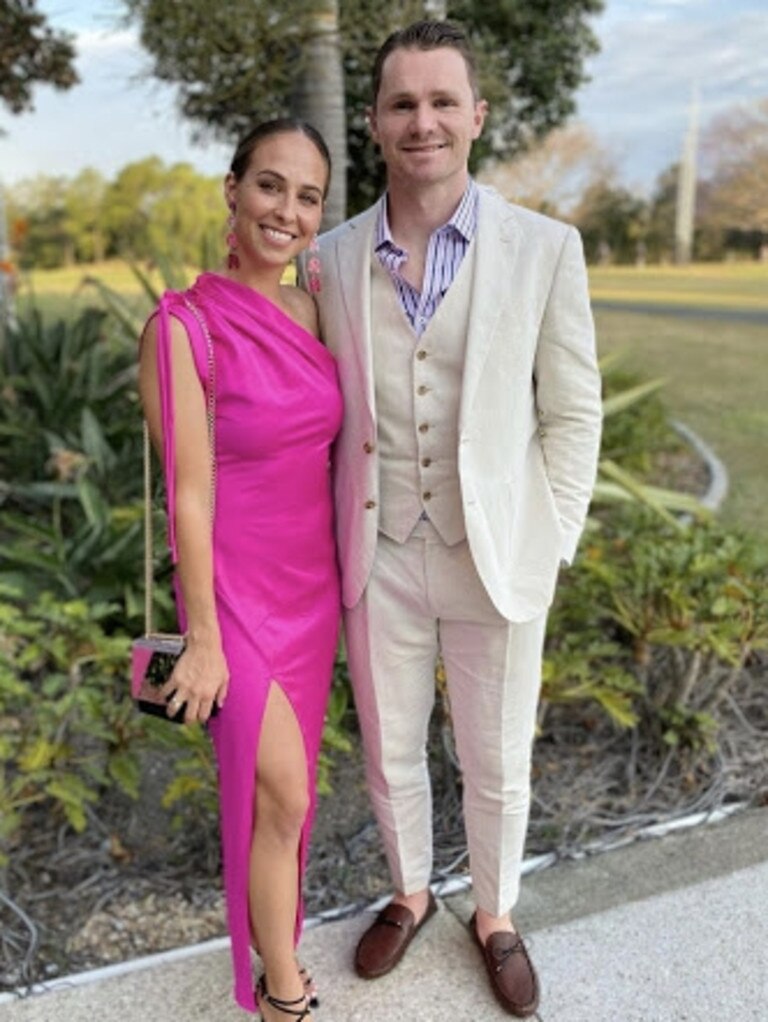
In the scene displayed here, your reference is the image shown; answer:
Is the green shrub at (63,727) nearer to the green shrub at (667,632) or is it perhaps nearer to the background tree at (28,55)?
the green shrub at (667,632)

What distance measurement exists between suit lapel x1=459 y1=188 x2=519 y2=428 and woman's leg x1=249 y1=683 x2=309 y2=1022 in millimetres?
670

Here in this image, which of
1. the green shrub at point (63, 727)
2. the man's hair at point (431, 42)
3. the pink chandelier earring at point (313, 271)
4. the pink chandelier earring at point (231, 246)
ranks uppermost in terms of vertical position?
the man's hair at point (431, 42)

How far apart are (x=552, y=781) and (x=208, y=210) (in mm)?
4791

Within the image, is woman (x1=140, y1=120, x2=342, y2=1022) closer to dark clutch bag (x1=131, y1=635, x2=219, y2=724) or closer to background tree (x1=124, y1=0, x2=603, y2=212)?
dark clutch bag (x1=131, y1=635, x2=219, y2=724)

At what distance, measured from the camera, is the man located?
5.99 ft

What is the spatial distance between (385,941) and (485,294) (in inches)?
55.6

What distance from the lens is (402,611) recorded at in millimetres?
2051

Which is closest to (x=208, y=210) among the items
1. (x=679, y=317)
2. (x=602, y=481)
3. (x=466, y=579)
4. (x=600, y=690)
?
(x=602, y=481)

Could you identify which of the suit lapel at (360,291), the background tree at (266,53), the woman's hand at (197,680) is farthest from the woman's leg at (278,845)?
the background tree at (266,53)

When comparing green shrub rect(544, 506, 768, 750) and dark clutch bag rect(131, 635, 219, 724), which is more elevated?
dark clutch bag rect(131, 635, 219, 724)

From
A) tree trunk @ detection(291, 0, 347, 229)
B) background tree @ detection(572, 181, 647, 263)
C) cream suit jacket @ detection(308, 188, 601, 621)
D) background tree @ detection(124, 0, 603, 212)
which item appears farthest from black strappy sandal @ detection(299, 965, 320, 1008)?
background tree @ detection(572, 181, 647, 263)

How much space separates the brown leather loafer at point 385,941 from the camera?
7.20ft

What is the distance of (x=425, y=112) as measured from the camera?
69.1 inches

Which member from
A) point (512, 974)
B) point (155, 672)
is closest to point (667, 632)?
point (512, 974)
